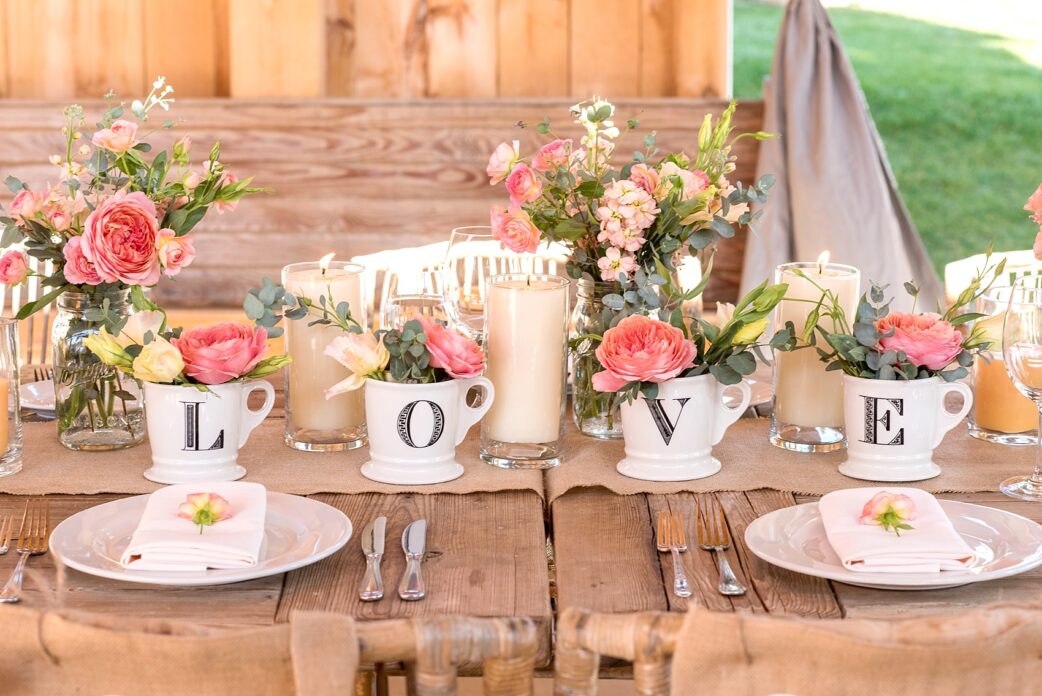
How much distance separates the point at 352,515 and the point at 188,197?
1.50 ft

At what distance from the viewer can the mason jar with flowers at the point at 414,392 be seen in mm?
1309

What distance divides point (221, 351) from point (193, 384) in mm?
50

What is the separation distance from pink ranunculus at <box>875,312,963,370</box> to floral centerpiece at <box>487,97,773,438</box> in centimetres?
21

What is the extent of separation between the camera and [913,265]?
3.39 m

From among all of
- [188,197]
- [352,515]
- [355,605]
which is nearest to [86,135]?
[188,197]

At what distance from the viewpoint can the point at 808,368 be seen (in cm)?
148

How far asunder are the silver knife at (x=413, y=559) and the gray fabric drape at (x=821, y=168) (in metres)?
2.26

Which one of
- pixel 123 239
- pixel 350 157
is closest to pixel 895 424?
pixel 123 239

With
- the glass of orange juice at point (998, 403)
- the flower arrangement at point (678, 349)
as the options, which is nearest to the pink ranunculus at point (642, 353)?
the flower arrangement at point (678, 349)

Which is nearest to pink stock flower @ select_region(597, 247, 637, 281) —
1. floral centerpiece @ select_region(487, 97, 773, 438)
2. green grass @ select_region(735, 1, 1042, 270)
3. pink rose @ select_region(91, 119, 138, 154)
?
floral centerpiece @ select_region(487, 97, 773, 438)

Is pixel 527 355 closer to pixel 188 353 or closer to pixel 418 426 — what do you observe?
pixel 418 426

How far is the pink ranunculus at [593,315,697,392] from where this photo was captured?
131 centimetres

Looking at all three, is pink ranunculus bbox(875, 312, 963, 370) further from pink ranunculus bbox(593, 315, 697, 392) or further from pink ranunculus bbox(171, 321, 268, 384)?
pink ranunculus bbox(171, 321, 268, 384)

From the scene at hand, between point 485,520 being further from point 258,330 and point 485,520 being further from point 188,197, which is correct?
point 188,197
